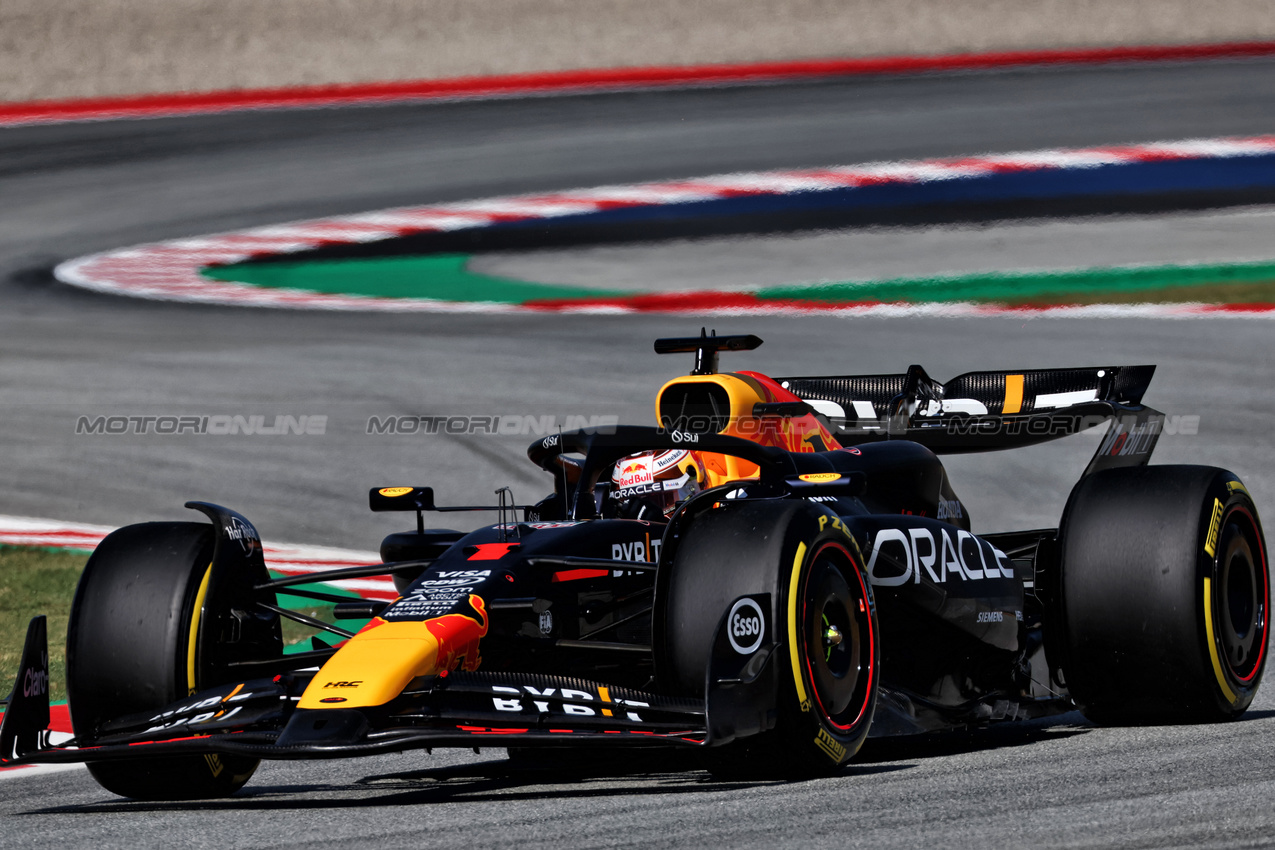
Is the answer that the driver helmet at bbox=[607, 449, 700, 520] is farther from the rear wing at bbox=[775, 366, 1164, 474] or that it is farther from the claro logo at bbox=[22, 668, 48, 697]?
the claro logo at bbox=[22, 668, 48, 697]

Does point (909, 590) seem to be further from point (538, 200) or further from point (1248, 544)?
point (538, 200)

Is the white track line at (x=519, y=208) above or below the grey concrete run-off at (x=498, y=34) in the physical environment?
below

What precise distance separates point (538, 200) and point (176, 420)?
5810 mm

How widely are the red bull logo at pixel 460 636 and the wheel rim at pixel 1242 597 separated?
9.27ft

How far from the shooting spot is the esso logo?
5.21m

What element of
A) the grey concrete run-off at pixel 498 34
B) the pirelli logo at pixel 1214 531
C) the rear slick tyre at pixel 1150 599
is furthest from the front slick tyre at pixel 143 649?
the grey concrete run-off at pixel 498 34

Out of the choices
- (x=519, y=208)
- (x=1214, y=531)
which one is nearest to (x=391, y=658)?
(x=1214, y=531)

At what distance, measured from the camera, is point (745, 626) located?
524 cm

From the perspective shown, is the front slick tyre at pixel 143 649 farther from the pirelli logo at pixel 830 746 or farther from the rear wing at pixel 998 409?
the rear wing at pixel 998 409

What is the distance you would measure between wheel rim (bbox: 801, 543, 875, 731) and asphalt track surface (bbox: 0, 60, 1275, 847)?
25cm

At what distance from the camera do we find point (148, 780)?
5.84 m

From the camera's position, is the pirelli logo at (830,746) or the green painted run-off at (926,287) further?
the green painted run-off at (926,287)

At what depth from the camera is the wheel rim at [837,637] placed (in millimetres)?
5438

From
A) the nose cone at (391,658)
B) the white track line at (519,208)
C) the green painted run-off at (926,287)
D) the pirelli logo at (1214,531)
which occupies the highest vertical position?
the white track line at (519,208)
